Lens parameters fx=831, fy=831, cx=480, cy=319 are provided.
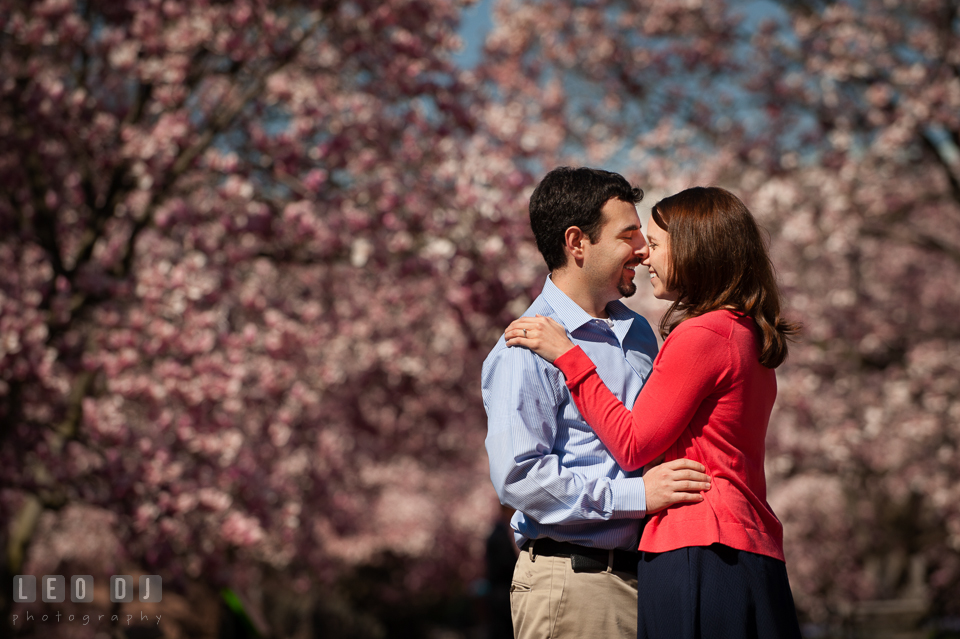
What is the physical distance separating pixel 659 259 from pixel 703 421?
1.43 feet

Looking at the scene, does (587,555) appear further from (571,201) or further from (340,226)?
(340,226)

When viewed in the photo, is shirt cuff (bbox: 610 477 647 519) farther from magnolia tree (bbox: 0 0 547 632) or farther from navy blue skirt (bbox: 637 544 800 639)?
magnolia tree (bbox: 0 0 547 632)

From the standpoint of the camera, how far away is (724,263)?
212 centimetres

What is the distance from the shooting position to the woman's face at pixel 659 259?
217 cm

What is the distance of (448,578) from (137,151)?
444 inches

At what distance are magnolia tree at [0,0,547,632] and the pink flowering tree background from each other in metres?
0.02

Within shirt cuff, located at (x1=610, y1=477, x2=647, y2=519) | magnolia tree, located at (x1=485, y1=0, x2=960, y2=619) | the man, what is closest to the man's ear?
the man

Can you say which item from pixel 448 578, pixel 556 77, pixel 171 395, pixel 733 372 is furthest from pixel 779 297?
pixel 448 578

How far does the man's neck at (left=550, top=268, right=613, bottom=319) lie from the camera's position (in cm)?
Answer: 235

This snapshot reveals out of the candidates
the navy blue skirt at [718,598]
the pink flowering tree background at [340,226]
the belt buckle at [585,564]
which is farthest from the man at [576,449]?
the pink flowering tree background at [340,226]

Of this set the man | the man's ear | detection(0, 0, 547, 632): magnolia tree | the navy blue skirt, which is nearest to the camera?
the navy blue skirt

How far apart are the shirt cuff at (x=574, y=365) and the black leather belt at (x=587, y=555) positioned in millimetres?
436

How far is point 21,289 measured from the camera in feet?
15.9

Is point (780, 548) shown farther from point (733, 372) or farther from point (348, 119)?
point (348, 119)
